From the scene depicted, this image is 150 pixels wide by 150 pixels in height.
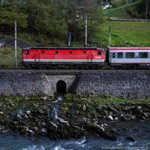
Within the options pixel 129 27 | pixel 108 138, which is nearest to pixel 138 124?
pixel 108 138

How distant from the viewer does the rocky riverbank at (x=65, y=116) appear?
14.6 m

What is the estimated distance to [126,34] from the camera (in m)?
46.1

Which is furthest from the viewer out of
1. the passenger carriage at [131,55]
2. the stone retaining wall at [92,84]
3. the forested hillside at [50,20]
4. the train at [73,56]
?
the forested hillside at [50,20]

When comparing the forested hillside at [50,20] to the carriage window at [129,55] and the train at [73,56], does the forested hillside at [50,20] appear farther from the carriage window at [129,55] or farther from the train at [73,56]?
the carriage window at [129,55]

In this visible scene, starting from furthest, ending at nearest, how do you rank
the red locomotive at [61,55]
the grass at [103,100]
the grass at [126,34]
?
the grass at [126,34], the red locomotive at [61,55], the grass at [103,100]

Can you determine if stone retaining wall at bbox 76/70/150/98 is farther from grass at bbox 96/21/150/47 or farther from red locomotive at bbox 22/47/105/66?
grass at bbox 96/21/150/47

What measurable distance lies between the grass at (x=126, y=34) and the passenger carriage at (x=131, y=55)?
50.4 feet

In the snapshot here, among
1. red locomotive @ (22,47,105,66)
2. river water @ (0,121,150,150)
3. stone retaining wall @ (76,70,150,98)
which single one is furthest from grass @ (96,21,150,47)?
river water @ (0,121,150,150)

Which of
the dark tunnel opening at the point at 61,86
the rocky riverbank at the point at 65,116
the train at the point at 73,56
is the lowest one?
the rocky riverbank at the point at 65,116

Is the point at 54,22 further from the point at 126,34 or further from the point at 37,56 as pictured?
the point at 126,34

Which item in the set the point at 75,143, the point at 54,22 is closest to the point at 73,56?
the point at 75,143

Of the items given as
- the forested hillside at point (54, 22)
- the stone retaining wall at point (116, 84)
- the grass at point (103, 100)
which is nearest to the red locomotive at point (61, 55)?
the stone retaining wall at point (116, 84)

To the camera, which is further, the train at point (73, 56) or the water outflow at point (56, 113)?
the train at point (73, 56)

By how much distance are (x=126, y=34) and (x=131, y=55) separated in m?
24.4
